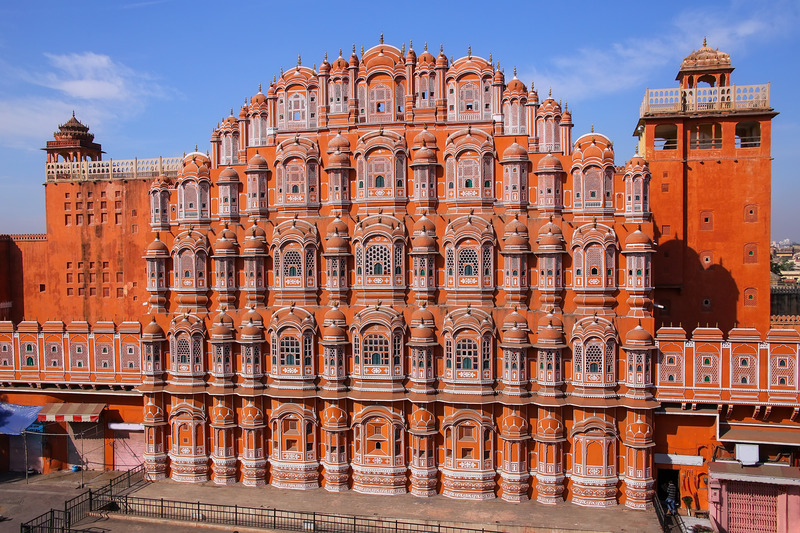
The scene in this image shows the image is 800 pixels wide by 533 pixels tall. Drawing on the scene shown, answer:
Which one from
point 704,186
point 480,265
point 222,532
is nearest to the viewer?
point 222,532

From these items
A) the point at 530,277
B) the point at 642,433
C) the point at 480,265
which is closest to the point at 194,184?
the point at 480,265

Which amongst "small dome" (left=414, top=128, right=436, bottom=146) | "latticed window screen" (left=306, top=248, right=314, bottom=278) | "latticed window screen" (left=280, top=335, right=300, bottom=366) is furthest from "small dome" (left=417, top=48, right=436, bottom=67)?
"latticed window screen" (left=280, top=335, right=300, bottom=366)

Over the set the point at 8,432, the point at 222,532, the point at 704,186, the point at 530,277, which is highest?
the point at 704,186

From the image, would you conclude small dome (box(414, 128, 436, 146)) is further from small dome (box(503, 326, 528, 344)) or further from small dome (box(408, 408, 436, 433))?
small dome (box(408, 408, 436, 433))

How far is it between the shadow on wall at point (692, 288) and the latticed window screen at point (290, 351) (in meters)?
18.3

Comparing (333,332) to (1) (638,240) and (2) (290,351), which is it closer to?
(2) (290,351)

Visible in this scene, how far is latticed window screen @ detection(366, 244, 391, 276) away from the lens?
93.2 ft

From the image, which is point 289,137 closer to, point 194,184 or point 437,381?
point 194,184

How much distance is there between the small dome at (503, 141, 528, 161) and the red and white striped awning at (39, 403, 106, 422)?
2306cm

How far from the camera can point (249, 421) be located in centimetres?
2911

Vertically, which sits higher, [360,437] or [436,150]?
[436,150]

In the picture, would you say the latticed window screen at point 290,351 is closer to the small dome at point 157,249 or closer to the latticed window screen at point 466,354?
the latticed window screen at point 466,354

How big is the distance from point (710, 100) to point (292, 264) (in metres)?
23.2

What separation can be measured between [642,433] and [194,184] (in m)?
22.9
